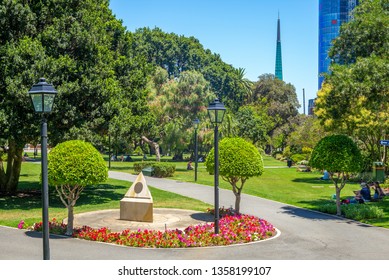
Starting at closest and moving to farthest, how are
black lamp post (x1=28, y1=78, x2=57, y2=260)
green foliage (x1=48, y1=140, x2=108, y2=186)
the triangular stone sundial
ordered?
A: black lamp post (x1=28, y1=78, x2=57, y2=260) → green foliage (x1=48, y1=140, x2=108, y2=186) → the triangular stone sundial

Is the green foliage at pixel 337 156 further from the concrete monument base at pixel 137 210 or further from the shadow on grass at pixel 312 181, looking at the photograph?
the shadow on grass at pixel 312 181

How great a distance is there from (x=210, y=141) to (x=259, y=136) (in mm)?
28310

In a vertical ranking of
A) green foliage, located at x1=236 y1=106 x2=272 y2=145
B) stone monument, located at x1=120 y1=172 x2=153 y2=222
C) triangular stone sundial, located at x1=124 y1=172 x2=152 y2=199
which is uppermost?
green foliage, located at x1=236 y1=106 x2=272 y2=145

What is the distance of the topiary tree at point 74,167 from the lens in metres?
16.8

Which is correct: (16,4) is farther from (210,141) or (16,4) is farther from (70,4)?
(210,141)

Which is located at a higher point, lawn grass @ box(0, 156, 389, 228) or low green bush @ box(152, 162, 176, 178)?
low green bush @ box(152, 162, 176, 178)

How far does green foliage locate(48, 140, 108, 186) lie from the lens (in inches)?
662

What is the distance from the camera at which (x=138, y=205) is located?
20.1 metres

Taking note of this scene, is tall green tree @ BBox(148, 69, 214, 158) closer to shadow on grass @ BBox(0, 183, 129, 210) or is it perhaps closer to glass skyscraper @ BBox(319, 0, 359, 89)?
shadow on grass @ BBox(0, 183, 129, 210)

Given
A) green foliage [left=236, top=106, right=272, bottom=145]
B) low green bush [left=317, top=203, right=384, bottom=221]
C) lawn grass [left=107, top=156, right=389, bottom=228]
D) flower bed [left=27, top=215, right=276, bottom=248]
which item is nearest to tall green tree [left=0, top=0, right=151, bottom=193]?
flower bed [left=27, top=215, right=276, bottom=248]

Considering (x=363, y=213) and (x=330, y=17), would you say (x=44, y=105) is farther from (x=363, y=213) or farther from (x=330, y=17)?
(x=330, y=17)

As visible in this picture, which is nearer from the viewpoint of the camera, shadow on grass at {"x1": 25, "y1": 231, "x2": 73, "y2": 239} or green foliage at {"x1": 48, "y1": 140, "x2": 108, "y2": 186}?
green foliage at {"x1": 48, "y1": 140, "x2": 108, "y2": 186}

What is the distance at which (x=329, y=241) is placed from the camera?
1691cm
